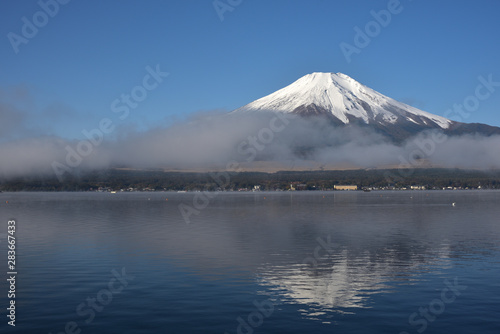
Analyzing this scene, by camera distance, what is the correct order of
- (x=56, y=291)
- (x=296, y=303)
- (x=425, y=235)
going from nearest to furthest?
(x=296, y=303) → (x=56, y=291) → (x=425, y=235)

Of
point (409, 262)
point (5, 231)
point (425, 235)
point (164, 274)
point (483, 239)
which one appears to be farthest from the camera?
point (5, 231)

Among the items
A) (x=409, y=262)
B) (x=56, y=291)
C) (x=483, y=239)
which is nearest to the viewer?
(x=56, y=291)

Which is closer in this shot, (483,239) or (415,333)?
(415,333)

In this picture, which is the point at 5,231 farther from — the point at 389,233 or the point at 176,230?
the point at 389,233

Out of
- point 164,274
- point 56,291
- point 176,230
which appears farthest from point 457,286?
point 176,230

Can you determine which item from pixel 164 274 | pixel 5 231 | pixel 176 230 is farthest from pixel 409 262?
pixel 5 231

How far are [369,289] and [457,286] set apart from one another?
220 inches

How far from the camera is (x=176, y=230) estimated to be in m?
63.3

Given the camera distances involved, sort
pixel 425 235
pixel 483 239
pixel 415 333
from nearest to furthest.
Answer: pixel 415 333, pixel 483 239, pixel 425 235

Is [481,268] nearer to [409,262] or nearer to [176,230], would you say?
[409,262]

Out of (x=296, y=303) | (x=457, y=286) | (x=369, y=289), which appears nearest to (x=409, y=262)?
(x=457, y=286)

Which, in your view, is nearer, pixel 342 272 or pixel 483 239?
pixel 342 272

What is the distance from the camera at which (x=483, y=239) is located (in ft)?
171

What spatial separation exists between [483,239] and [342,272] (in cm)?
2639
